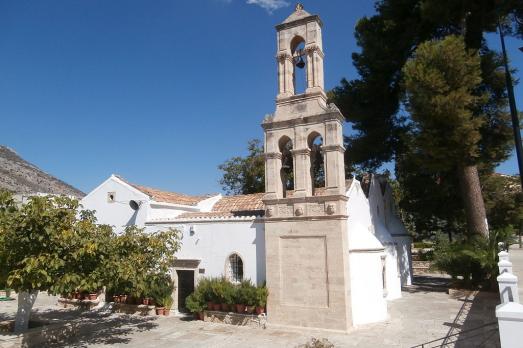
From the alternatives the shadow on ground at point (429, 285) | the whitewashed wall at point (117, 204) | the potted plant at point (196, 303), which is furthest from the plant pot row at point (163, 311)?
the shadow on ground at point (429, 285)

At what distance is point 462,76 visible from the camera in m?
17.9

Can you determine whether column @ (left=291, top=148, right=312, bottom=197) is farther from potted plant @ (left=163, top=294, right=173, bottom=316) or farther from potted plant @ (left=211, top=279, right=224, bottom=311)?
potted plant @ (left=163, top=294, right=173, bottom=316)

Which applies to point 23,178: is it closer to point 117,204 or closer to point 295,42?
point 117,204

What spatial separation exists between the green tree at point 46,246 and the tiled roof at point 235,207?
679cm

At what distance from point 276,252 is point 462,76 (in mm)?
11811

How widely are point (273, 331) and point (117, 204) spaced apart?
1060 centimetres

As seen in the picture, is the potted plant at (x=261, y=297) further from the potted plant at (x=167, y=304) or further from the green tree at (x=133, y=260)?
the potted plant at (x=167, y=304)

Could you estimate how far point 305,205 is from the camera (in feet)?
48.7

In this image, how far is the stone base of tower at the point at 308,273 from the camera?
13.9 meters

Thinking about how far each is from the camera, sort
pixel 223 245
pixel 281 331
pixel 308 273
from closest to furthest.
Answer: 1. pixel 281 331
2. pixel 308 273
3. pixel 223 245

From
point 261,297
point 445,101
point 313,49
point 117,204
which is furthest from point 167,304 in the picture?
point 445,101

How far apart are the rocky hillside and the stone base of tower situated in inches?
1087

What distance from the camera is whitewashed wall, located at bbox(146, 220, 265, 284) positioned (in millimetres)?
16078

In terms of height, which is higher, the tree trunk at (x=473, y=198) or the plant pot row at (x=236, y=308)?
the tree trunk at (x=473, y=198)
